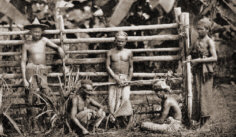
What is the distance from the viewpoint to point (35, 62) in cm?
624

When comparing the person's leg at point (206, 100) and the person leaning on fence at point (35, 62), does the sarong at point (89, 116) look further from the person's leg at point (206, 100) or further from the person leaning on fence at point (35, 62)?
the person's leg at point (206, 100)

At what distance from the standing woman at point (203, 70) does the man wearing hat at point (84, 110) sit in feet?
4.80

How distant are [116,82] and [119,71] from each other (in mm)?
196

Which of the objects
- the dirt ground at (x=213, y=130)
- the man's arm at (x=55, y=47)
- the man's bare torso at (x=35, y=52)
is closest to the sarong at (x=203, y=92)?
the dirt ground at (x=213, y=130)

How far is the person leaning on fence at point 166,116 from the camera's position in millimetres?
5359

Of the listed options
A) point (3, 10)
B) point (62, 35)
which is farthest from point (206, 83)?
point (3, 10)

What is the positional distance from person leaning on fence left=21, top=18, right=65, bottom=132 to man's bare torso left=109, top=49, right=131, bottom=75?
86 centimetres

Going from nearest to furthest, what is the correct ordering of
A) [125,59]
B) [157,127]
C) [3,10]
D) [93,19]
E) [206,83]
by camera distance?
[157,127] → [206,83] → [125,59] → [3,10] → [93,19]

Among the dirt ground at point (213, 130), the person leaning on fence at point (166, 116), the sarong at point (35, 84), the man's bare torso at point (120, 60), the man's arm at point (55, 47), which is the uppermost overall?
the man's arm at point (55, 47)

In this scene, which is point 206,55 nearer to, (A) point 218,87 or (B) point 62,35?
(B) point 62,35

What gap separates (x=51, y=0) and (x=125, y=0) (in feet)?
6.29

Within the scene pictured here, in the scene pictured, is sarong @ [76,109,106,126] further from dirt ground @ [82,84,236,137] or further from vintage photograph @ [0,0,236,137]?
dirt ground @ [82,84,236,137]

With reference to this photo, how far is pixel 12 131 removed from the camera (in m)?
5.54

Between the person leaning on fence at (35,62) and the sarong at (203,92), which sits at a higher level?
the person leaning on fence at (35,62)
